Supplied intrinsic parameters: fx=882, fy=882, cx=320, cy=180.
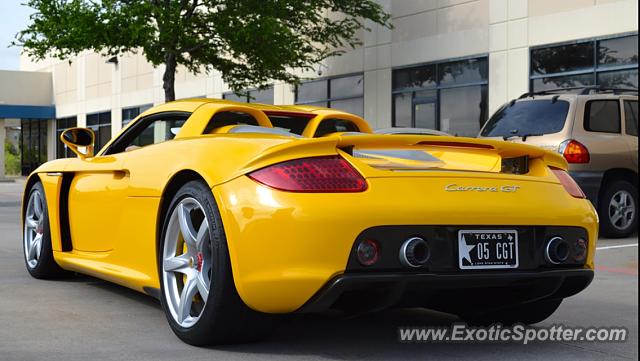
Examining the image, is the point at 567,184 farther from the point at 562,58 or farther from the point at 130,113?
the point at 130,113

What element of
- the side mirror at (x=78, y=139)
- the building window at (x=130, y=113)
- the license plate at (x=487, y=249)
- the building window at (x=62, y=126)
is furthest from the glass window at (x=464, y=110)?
the building window at (x=62, y=126)

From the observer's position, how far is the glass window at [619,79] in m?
17.0

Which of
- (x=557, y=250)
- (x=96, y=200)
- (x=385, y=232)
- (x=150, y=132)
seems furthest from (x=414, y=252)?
Result: (x=150, y=132)

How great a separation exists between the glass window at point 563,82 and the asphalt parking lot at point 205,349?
42.0 ft

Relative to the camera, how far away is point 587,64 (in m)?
18.2

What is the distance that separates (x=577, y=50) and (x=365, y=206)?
15908 millimetres

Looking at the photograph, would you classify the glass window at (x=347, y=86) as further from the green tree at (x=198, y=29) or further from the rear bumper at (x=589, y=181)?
the rear bumper at (x=589, y=181)

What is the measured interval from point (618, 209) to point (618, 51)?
7.55 m

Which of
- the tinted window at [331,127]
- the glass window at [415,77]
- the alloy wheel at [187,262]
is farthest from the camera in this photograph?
the glass window at [415,77]

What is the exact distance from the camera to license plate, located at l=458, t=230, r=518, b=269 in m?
3.79

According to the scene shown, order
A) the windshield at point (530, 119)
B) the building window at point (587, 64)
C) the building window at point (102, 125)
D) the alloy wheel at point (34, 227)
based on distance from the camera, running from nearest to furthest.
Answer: the alloy wheel at point (34, 227) → the windshield at point (530, 119) → the building window at point (587, 64) → the building window at point (102, 125)

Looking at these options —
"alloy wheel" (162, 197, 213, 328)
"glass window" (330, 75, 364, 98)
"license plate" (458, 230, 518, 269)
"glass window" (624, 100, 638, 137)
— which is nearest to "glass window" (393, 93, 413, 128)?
"glass window" (330, 75, 364, 98)

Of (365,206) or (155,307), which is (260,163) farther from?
(155,307)

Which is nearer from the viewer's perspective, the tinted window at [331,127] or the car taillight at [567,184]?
→ the car taillight at [567,184]
